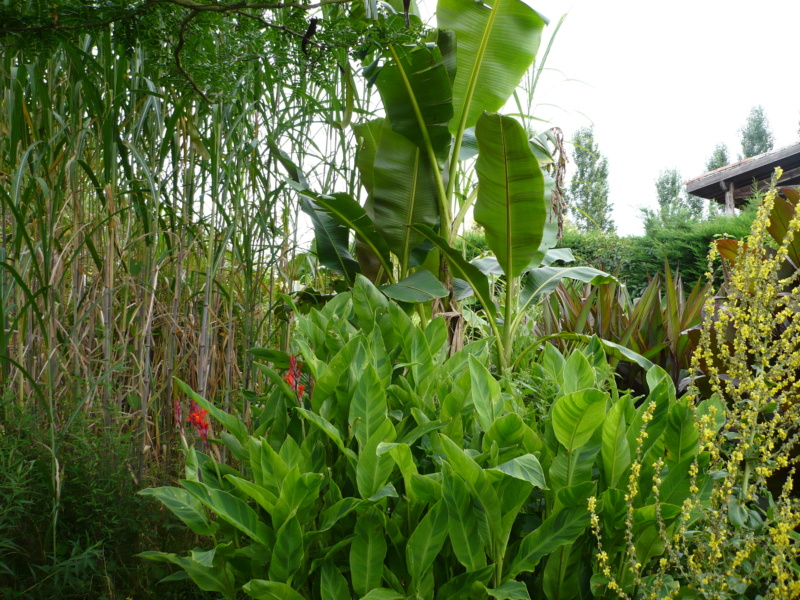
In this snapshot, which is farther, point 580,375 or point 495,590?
point 580,375

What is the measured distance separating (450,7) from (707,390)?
2.04m

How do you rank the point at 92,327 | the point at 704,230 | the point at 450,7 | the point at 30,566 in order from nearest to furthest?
the point at 30,566 → the point at 92,327 → the point at 450,7 → the point at 704,230

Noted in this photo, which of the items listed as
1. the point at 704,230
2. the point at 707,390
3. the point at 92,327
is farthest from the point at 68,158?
the point at 704,230

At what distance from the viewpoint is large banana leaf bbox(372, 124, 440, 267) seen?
284 centimetres

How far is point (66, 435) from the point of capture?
1786 millimetres

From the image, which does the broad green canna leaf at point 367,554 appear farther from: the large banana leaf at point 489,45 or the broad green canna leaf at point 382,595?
the large banana leaf at point 489,45

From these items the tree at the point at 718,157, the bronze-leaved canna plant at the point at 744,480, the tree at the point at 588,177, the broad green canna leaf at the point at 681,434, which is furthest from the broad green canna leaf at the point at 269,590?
the tree at the point at 718,157

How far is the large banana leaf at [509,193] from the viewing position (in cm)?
250

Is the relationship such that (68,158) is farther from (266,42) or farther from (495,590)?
(495,590)

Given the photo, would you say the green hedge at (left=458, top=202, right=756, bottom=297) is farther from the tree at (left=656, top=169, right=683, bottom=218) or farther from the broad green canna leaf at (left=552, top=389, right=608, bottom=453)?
the tree at (left=656, top=169, right=683, bottom=218)

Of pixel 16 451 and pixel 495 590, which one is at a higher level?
pixel 16 451

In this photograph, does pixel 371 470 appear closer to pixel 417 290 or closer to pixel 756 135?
pixel 417 290

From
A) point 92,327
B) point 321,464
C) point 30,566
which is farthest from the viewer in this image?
point 92,327

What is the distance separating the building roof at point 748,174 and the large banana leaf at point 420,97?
10243mm
